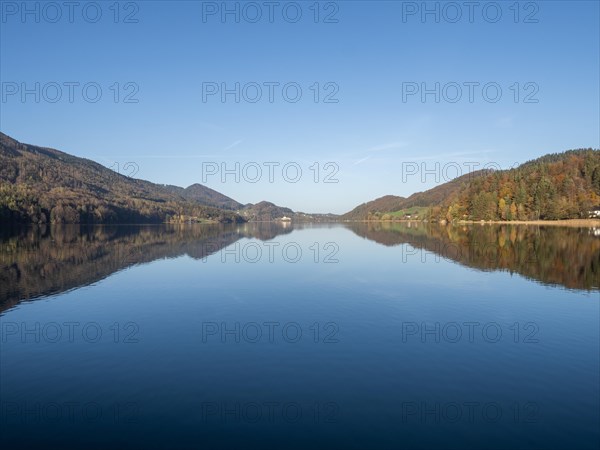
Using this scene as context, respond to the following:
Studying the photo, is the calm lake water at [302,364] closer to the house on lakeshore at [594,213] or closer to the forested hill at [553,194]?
the forested hill at [553,194]

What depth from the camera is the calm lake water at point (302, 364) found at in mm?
12945

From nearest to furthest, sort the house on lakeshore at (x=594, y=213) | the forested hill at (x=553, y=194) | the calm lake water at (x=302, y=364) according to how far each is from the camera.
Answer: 1. the calm lake water at (x=302, y=364)
2. the forested hill at (x=553, y=194)
3. the house on lakeshore at (x=594, y=213)

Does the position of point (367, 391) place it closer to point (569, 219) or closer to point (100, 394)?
point (100, 394)

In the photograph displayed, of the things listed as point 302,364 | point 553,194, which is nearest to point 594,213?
point 553,194

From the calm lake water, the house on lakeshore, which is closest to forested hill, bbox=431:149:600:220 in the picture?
the house on lakeshore

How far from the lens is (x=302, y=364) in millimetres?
18797

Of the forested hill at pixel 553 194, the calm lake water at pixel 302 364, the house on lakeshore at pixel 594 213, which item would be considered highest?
the forested hill at pixel 553 194

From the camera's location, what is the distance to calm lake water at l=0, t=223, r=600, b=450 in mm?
12945

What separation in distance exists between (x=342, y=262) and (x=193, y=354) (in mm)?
41604

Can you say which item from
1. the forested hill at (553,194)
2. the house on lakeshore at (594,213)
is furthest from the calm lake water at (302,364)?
the house on lakeshore at (594,213)

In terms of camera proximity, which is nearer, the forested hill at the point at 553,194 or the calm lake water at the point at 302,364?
the calm lake water at the point at 302,364

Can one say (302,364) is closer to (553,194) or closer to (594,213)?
(553,194)

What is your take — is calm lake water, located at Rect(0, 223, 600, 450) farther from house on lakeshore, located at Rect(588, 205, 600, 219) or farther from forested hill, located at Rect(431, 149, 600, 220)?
house on lakeshore, located at Rect(588, 205, 600, 219)

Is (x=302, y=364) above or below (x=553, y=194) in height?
below
